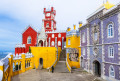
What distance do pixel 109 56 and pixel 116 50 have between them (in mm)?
1613

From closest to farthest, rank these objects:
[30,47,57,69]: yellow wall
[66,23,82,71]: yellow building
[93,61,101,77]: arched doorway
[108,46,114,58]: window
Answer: [108,46,114,58]: window, [93,61,101,77]: arched doorway, [30,47,57,69]: yellow wall, [66,23,82,71]: yellow building

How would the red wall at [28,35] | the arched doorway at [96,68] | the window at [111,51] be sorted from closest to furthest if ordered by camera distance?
the window at [111,51]
the arched doorway at [96,68]
the red wall at [28,35]

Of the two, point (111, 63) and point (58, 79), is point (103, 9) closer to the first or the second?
point (111, 63)

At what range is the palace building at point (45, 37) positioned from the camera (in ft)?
103

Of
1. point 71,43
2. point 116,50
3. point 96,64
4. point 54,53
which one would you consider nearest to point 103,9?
point 116,50

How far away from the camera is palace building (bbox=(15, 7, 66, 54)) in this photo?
103 feet

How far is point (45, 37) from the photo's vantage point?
31.5m

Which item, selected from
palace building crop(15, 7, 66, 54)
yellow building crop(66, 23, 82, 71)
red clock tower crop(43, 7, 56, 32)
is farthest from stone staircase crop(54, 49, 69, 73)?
red clock tower crop(43, 7, 56, 32)

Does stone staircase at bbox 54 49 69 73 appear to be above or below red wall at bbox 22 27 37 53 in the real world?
below

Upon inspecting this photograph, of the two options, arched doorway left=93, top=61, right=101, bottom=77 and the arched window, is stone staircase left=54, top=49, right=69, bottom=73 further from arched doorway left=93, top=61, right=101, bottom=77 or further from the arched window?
the arched window

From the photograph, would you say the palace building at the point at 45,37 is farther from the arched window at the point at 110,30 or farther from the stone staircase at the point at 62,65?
the arched window at the point at 110,30

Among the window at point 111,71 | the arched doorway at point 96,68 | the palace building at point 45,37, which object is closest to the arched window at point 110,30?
the window at point 111,71

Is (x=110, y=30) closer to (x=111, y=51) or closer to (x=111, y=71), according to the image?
(x=111, y=51)

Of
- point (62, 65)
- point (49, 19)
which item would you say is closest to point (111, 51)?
point (62, 65)
